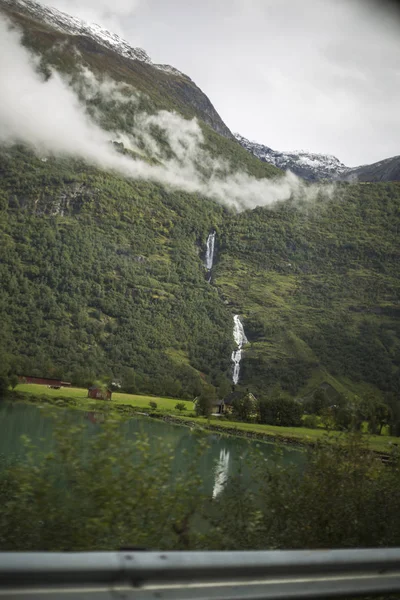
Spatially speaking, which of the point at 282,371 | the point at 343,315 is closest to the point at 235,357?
the point at 282,371

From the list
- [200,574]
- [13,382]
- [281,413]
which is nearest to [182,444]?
[200,574]

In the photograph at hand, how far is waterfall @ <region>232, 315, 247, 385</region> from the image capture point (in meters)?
176

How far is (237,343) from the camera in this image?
190 meters

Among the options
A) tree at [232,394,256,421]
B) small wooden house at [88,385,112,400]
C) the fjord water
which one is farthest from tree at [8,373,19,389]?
small wooden house at [88,385,112,400]

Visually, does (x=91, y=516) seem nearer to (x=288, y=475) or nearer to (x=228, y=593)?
(x=228, y=593)

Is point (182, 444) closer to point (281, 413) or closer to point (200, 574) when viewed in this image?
point (200, 574)

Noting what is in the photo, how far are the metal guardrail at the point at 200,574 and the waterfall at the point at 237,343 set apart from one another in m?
167

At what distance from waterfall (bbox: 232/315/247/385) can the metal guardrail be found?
166926mm

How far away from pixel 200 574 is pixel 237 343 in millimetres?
188041

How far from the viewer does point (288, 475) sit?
6.80 metres

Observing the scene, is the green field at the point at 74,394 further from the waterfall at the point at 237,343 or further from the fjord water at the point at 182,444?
the waterfall at the point at 237,343

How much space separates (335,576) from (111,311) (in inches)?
7568

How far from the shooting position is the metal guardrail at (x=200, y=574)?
8.11ft

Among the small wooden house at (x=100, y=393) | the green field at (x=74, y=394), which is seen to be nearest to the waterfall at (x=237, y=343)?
the green field at (x=74, y=394)
